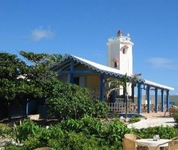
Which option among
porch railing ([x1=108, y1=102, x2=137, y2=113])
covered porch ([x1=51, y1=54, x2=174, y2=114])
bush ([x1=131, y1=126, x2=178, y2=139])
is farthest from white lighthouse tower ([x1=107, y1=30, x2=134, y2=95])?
bush ([x1=131, y1=126, x2=178, y2=139])

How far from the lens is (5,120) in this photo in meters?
19.6

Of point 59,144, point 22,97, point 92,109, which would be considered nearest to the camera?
point 59,144

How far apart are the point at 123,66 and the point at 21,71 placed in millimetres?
20721

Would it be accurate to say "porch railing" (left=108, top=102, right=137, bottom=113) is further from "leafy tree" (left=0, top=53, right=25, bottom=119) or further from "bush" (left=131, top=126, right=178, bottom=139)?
"bush" (left=131, top=126, right=178, bottom=139)

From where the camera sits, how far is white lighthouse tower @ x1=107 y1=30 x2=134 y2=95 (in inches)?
1442

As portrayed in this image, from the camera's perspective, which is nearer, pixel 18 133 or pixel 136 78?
pixel 18 133

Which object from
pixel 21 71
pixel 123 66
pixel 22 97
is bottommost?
pixel 22 97

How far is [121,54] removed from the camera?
3669 cm

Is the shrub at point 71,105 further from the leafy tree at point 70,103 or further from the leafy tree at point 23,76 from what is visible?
the leafy tree at point 23,76

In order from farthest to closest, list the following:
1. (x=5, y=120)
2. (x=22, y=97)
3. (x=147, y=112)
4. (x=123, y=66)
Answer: (x=123, y=66)
(x=147, y=112)
(x=5, y=120)
(x=22, y=97)

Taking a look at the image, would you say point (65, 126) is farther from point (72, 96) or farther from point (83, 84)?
point (83, 84)

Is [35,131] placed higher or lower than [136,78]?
lower

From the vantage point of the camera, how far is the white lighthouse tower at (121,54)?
36625 mm

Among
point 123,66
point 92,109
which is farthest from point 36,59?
point 123,66
